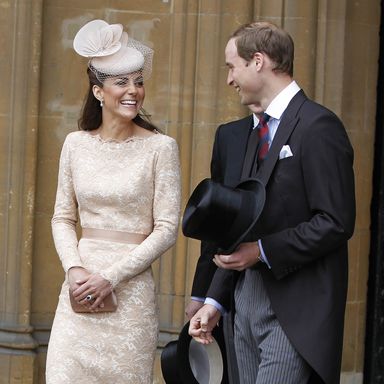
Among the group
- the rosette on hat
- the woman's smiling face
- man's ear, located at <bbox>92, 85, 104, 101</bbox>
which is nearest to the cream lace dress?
the woman's smiling face

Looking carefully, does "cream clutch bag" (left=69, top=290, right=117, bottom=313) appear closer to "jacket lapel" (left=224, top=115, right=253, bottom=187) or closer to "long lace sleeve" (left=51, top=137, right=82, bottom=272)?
"long lace sleeve" (left=51, top=137, right=82, bottom=272)

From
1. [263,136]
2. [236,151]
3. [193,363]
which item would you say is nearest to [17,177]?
[193,363]

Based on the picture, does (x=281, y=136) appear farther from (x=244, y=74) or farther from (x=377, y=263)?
(x=377, y=263)

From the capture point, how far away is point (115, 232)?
5.46 m

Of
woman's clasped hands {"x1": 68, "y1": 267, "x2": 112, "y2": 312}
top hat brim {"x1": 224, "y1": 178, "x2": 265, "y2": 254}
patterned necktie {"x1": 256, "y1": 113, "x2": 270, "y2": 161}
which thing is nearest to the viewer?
top hat brim {"x1": 224, "y1": 178, "x2": 265, "y2": 254}

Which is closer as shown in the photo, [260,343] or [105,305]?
[260,343]

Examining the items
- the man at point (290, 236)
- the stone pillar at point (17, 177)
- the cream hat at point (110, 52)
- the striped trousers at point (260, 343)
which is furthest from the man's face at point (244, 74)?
the stone pillar at point (17, 177)

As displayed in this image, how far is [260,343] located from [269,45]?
1.04m

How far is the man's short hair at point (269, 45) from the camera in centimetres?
479

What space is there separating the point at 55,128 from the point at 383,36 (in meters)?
1.97

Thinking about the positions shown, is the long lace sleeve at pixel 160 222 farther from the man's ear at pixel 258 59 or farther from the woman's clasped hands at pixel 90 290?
the man's ear at pixel 258 59

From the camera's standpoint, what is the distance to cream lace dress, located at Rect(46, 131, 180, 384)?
212 inches

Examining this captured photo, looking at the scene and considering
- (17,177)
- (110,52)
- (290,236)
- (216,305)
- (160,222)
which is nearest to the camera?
(290,236)

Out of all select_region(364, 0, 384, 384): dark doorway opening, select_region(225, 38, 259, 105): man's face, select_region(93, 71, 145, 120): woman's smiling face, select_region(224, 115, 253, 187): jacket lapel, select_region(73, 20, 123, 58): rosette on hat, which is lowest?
select_region(364, 0, 384, 384): dark doorway opening
